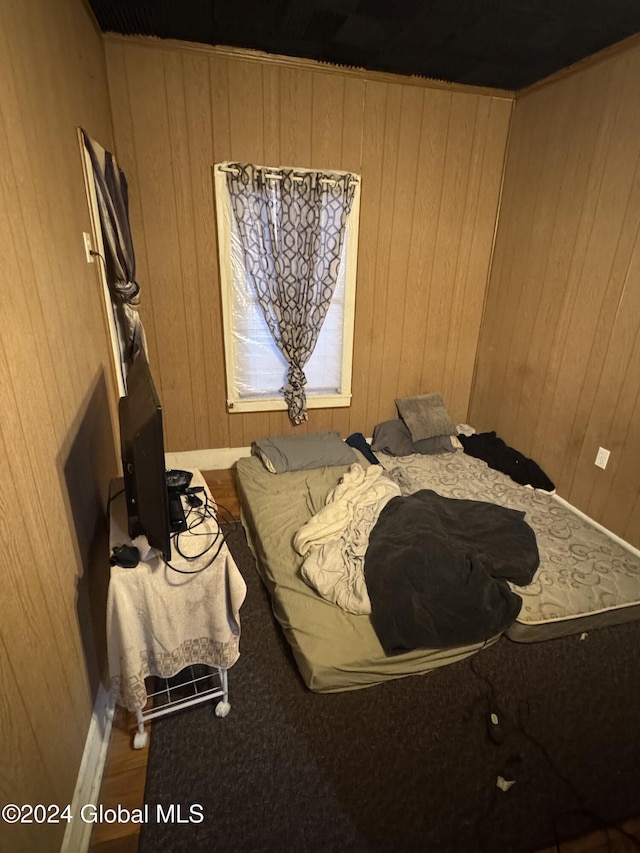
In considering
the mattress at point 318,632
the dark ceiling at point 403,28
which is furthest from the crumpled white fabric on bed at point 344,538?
the dark ceiling at point 403,28

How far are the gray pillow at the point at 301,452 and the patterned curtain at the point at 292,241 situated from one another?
0.48 m

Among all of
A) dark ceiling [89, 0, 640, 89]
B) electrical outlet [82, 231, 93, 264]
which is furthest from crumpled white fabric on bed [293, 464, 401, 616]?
dark ceiling [89, 0, 640, 89]

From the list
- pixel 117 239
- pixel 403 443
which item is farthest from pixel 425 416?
pixel 117 239

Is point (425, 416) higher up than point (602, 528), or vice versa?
point (425, 416)

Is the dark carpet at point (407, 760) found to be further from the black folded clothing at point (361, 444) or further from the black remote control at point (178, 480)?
the black folded clothing at point (361, 444)

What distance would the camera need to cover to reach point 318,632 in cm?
175

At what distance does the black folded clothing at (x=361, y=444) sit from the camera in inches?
130

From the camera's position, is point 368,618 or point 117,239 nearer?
point 368,618

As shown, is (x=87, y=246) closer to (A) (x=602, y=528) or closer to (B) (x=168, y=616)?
(B) (x=168, y=616)

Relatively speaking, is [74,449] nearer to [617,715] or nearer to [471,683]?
[471,683]

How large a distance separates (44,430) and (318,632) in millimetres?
1231

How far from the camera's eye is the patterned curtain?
2.87 metres

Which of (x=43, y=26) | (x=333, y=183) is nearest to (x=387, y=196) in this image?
(x=333, y=183)

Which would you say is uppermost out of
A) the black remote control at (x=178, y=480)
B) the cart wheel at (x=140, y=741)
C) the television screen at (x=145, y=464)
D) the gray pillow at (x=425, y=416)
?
the television screen at (x=145, y=464)
